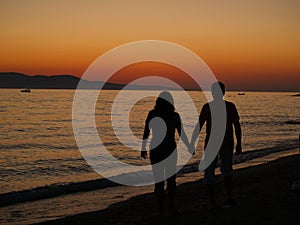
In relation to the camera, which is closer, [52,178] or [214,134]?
[214,134]

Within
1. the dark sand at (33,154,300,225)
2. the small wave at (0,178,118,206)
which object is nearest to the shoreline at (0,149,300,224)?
the dark sand at (33,154,300,225)

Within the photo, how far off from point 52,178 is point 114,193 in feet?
12.6

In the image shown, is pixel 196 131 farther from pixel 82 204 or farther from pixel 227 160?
pixel 82 204

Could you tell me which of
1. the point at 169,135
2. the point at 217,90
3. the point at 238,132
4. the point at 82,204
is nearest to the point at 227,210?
the point at 238,132

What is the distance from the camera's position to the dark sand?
290 inches

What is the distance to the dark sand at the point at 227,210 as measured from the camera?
24.2ft

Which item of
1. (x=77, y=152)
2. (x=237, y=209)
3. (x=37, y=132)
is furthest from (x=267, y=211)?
(x=37, y=132)

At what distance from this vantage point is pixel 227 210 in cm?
791

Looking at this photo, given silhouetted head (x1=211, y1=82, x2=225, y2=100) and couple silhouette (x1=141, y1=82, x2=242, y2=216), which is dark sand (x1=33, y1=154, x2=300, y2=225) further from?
silhouetted head (x1=211, y1=82, x2=225, y2=100)

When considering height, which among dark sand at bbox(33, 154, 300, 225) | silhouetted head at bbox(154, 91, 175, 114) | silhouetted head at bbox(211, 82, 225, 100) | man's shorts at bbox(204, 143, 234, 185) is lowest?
dark sand at bbox(33, 154, 300, 225)

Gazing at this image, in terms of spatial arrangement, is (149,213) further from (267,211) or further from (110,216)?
(267,211)

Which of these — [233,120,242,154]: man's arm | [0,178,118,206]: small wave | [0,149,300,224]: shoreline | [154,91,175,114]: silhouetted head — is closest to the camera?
[154,91,175,114]: silhouetted head

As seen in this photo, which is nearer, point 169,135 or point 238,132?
point 169,135

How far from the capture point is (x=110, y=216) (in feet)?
31.7
